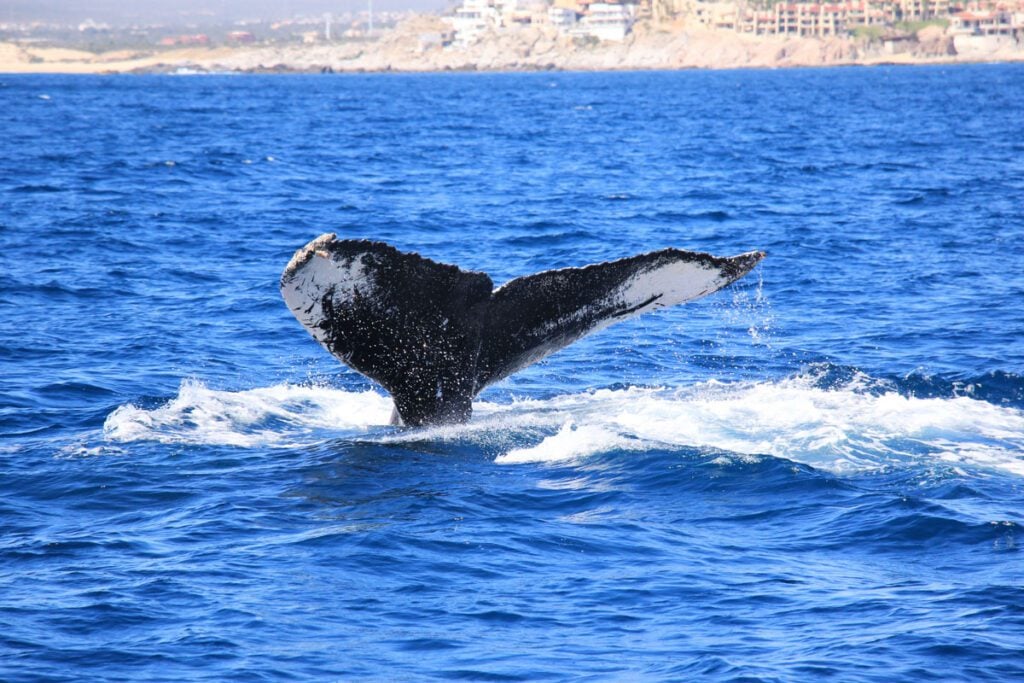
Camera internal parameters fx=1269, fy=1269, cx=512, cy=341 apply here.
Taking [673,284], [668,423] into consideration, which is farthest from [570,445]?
[673,284]

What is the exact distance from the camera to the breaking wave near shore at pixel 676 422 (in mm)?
9680

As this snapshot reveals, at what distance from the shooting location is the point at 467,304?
8.36 meters

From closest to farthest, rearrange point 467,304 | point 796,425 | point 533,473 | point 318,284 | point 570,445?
1. point 318,284
2. point 467,304
3. point 533,473
4. point 570,445
5. point 796,425

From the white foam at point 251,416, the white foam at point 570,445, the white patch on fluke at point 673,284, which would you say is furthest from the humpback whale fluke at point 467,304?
the white foam at point 251,416

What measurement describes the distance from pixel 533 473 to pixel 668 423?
1711mm

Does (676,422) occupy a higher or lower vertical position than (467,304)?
lower

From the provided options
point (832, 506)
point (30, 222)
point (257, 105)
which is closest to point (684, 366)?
point (832, 506)

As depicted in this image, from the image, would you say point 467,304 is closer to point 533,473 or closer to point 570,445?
point 533,473

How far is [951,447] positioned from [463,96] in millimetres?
86715

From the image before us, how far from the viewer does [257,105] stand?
3081 inches

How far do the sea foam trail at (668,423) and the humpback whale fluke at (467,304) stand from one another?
118 centimetres

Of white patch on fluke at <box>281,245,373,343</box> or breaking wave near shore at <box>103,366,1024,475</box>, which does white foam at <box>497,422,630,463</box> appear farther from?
white patch on fluke at <box>281,245,373,343</box>

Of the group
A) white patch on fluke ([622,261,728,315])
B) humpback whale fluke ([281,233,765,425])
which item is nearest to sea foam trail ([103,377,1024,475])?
humpback whale fluke ([281,233,765,425])

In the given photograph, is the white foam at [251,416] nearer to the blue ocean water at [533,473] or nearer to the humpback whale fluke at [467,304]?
the blue ocean water at [533,473]
